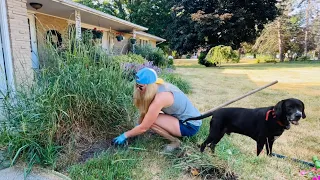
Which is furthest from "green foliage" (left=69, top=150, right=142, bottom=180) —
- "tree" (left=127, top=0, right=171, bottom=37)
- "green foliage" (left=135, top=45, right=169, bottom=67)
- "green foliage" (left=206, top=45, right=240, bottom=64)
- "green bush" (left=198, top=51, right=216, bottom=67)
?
"tree" (left=127, top=0, right=171, bottom=37)

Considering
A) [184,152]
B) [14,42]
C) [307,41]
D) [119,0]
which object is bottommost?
[184,152]

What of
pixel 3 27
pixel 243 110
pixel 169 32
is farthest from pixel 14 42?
pixel 169 32

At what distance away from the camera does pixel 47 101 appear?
224 centimetres

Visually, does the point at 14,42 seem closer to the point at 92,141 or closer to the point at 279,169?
the point at 92,141

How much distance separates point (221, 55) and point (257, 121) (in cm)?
1853

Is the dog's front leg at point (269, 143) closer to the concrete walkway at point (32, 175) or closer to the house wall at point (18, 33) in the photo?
the concrete walkway at point (32, 175)

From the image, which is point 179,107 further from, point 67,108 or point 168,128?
point 67,108

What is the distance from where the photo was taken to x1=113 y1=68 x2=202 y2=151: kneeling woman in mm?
2336

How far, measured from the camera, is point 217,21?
21578 mm

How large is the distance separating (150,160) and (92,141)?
692 mm

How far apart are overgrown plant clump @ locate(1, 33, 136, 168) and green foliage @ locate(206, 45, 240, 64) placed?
1838 cm

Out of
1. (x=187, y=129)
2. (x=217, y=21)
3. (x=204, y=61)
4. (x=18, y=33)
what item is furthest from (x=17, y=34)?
(x=217, y=21)

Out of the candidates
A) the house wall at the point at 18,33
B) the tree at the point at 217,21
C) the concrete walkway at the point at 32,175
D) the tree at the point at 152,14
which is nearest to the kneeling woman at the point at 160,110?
the concrete walkway at the point at 32,175

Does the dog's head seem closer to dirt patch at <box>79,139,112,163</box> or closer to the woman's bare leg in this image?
the woman's bare leg
